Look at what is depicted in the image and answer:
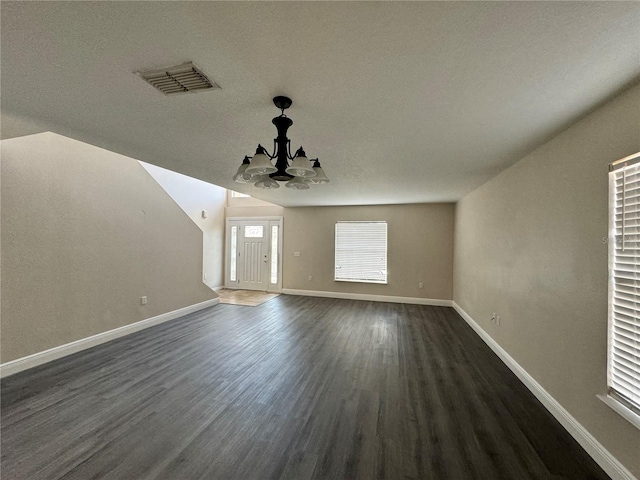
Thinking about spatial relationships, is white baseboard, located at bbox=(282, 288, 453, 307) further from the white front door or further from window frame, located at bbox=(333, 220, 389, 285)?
the white front door

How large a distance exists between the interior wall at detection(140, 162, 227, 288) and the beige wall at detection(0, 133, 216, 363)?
1.87 meters

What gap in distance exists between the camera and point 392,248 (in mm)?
6238

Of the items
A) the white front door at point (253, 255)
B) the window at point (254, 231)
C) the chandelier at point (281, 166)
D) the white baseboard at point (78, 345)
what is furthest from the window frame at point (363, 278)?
the chandelier at point (281, 166)

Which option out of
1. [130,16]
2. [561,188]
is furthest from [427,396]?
[130,16]

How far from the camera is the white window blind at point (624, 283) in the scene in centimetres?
149

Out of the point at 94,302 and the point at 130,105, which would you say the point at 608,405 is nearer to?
the point at 130,105

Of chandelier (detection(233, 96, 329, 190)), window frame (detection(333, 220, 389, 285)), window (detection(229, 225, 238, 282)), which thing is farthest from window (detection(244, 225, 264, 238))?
chandelier (detection(233, 96, 329, 190))

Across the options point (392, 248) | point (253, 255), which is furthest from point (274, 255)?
point (392, 248)

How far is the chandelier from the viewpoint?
1836 mm

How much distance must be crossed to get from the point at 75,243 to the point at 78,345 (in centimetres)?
128

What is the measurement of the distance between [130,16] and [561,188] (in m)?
3.09

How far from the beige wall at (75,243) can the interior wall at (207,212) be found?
187 centimetres

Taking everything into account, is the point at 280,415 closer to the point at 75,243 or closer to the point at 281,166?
the point at 281,166

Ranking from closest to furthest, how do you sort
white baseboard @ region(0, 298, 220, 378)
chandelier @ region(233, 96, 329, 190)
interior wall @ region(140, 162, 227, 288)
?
chandelier @ region(233, 96, 329, 190), white baseboard @ region(0, 298, 220, 378), interior wall @ region(140, 162, 227, 288)
